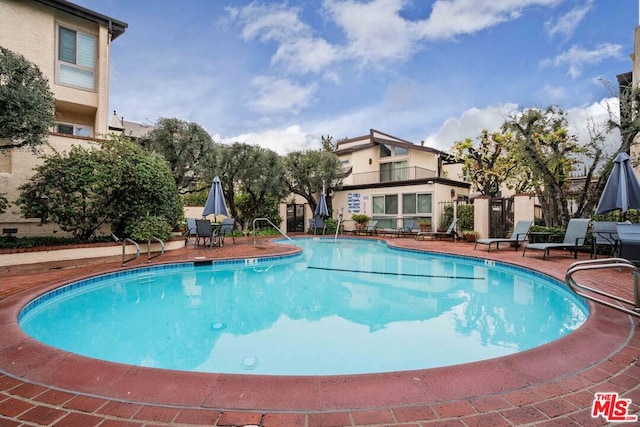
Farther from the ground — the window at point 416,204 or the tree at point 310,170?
the tree at point 310,170

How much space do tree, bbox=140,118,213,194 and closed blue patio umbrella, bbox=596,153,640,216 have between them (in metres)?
13.2

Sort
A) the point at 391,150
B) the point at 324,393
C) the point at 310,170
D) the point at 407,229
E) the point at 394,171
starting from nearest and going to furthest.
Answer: the point at 324,393 → the point at 407,229 → the point at 310,170 → the point at 394,171 → the point at 391,150

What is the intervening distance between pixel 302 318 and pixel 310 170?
14565 mm

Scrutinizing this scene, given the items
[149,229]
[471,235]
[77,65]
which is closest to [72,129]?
[77,65]

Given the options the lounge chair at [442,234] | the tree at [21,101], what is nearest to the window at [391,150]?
the lounge chair at [442,234]

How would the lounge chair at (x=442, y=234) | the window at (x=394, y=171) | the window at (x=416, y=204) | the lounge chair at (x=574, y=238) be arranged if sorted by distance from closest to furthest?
the lounge chair at (x=574, y=238) < the lounge chair at (x=442, y=234) < the window at (x=416, y=204) < the window at (x=394, y=171)

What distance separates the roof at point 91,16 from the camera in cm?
1107

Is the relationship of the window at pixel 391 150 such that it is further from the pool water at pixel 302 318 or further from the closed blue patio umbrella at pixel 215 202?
the pool water at pixel 302 318

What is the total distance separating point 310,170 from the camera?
18859 mm

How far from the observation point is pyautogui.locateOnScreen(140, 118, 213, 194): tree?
13102 mm

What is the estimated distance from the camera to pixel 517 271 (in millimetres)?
7473

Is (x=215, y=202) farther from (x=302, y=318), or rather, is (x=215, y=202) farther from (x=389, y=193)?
→ (x=389, y=193)

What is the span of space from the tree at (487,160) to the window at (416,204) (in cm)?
502
